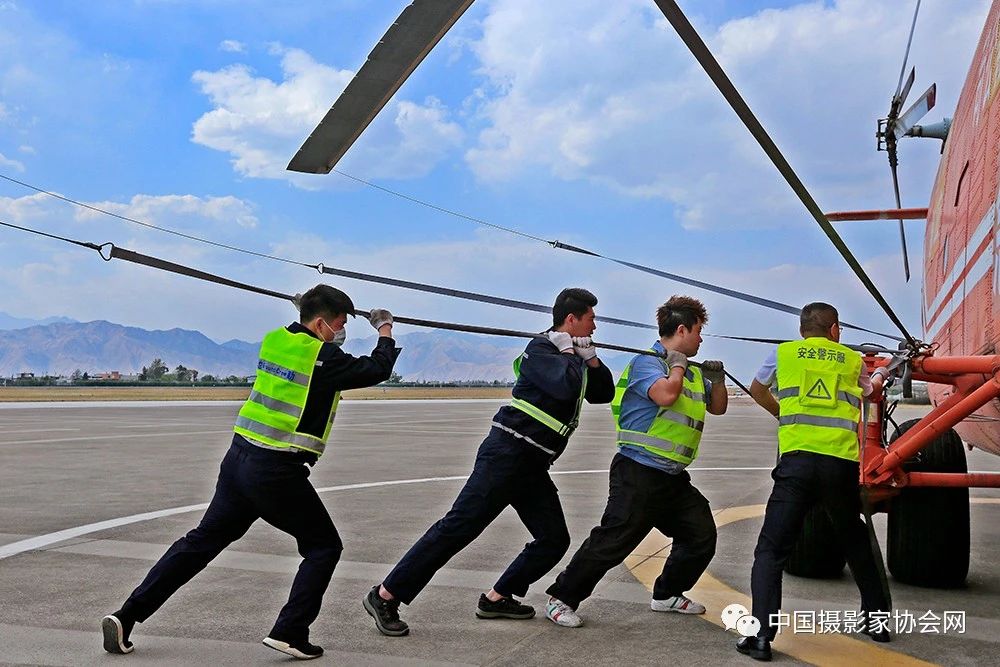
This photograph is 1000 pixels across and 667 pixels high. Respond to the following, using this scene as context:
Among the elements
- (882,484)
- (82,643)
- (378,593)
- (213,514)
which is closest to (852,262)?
(882,484)

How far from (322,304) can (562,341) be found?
1237mm

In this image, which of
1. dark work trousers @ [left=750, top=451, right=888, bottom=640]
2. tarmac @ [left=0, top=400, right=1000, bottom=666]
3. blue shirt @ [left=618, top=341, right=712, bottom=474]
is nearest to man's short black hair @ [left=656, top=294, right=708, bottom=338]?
blue shirt @ [left=618, top=341, right=712, bottom=474]

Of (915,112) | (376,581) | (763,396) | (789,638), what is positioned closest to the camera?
(789,638)

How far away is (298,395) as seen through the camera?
4328 millimetres

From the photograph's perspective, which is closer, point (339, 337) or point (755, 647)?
point (755, 647)

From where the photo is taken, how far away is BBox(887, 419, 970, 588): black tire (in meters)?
6.01

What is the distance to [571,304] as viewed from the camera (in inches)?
196

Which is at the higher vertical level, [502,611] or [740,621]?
[740,621]

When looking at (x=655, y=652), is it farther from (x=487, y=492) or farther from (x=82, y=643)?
(x=82, y=643)

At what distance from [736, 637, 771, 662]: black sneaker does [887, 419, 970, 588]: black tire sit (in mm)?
2123

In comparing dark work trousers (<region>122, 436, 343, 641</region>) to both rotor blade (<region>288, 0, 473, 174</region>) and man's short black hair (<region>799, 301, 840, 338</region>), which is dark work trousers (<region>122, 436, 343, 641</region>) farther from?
man's short black hair (<region>799, 301, 840, 338</region>)

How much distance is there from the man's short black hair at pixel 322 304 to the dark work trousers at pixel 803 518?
7.56 feet

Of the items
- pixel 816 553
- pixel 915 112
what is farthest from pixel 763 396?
pixel 915 112

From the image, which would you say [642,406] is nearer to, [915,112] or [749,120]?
[749,120]
